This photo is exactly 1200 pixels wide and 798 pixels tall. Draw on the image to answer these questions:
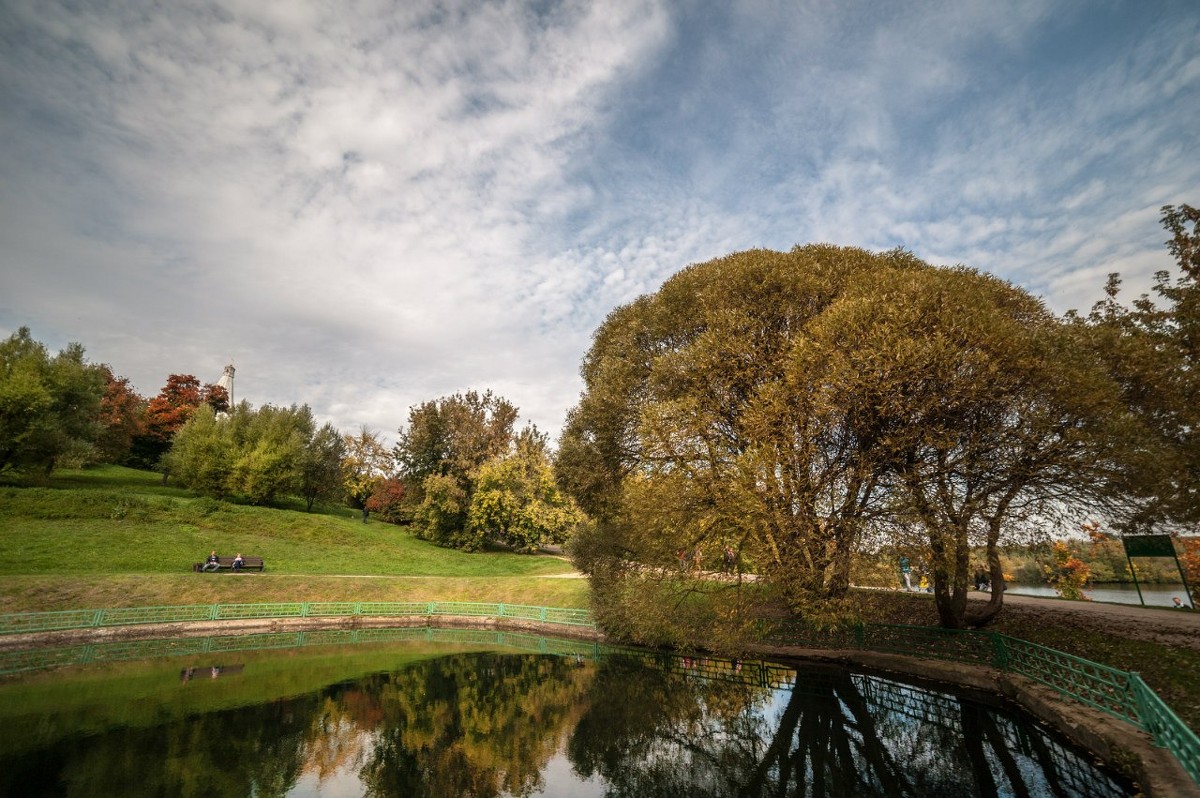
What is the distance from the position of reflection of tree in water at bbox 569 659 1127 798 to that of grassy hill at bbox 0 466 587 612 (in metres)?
16.4

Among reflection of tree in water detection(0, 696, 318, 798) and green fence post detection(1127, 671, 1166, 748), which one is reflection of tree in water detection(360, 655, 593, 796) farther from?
green fence post detection(1127, 671, 1166, 748)

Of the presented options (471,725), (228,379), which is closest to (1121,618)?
(471,725)

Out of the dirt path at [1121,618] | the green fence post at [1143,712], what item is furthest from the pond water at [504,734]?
the dirt path at [1121,618]

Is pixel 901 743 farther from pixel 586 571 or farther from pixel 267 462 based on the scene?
pixel 267 462

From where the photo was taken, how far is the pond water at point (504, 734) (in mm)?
10305

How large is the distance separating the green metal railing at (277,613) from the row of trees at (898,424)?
12.8 meters

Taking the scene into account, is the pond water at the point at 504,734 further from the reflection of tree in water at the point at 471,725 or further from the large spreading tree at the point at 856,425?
the large spreading tree at the point at 856,425

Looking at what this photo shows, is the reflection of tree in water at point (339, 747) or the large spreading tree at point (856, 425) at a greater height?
the large spreading tree at point (856, 425)

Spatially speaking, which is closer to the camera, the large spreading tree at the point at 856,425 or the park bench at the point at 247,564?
the large spreading tree at the point at 856,425

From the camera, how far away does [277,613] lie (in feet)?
92.5

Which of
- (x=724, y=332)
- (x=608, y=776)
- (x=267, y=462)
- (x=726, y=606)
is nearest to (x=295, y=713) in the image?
(x=608, y=776)

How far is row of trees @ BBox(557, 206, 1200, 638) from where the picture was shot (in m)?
15.6

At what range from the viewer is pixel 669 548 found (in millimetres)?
18484

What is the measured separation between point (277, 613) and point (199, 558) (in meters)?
9.63
